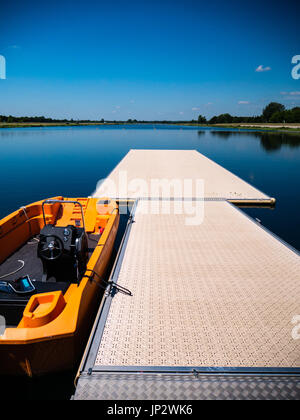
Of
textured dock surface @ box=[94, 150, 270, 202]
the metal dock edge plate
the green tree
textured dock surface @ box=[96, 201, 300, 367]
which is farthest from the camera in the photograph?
the green tree

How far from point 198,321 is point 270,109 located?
122253mm

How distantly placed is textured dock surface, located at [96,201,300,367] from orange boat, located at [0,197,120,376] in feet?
1.49

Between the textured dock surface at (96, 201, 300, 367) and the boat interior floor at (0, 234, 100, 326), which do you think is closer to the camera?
the textured dock surface at (96, 201, 300, 367)

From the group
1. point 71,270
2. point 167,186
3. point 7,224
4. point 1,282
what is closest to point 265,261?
point 71,270

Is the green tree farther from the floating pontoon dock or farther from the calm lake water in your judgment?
the floating pontoon dock

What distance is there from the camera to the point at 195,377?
99.5 inches

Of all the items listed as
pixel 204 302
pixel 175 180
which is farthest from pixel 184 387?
pixel 175 180

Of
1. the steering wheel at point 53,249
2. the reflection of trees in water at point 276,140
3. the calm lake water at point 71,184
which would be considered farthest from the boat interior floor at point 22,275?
the reflection of trees in water at point 276,140

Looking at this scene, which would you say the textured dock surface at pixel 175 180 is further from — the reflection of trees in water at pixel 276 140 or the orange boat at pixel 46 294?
the reflection of trees in water at pixel 276 140

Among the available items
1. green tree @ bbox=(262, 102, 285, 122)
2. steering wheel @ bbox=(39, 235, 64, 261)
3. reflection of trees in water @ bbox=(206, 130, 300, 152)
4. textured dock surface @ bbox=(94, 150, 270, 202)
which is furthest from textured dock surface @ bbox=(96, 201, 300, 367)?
green tree @ bbox=(262, 102, 285, 122)

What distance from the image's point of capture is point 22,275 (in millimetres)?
4133

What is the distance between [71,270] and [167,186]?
23.2ft

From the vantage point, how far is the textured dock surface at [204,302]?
2785 mm

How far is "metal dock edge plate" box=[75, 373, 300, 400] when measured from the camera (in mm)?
2391
